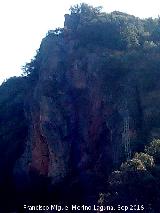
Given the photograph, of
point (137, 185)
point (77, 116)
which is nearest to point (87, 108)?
point (77, 116)

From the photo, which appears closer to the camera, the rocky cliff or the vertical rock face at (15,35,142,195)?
the rocky cliff

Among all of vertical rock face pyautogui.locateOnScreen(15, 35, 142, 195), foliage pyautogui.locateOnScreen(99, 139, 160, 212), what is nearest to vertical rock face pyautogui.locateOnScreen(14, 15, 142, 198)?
vertical rock face pyautogui.locateOnScreen(15, 35, 142, 195)

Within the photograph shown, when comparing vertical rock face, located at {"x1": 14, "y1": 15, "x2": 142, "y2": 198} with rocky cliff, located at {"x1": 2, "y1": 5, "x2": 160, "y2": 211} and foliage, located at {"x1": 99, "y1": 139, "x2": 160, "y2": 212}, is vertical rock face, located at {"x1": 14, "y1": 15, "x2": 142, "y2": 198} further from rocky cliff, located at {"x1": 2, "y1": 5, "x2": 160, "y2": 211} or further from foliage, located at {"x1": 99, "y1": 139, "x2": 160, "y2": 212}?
foliage, located at {"x1": 99, "y1": 139, "x2": 160, "y2": 212}

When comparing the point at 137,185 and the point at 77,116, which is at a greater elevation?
the point at 77,116

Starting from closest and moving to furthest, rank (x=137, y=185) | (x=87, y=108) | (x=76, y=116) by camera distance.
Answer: (x=137, y=185) → (x=87, y=108) → (x=76, y=116)

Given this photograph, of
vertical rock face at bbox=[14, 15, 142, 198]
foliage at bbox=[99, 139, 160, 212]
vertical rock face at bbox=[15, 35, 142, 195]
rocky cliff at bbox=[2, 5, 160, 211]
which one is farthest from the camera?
vertical rock face at bbox=[15, 35, 142, 195]

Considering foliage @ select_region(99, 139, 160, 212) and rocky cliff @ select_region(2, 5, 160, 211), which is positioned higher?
rocky cliff @ select_region(2, 5, 160, 211)

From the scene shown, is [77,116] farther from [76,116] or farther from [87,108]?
[87,108]

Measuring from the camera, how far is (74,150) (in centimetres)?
3825

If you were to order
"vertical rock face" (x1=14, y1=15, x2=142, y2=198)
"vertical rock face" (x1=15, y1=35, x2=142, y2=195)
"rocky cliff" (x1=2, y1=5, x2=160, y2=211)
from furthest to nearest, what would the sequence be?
"vertical rock face" (x1=15, y1=35, x2=142, y2=195) < "vertical rock face" (x1=14, y1=15, x2=142, y2=198) < "rocky cliff" (x1=2, y1=5, x2=160, y2=211)

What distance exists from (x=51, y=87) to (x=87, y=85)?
10.8 feet

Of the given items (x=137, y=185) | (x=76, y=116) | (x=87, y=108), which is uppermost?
(x=87, y=108)

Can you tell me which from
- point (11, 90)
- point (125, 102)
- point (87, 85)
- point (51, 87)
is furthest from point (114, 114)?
point (11, 90)

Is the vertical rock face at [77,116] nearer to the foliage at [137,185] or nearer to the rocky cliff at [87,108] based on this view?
the rocky cliff at [87,108]
